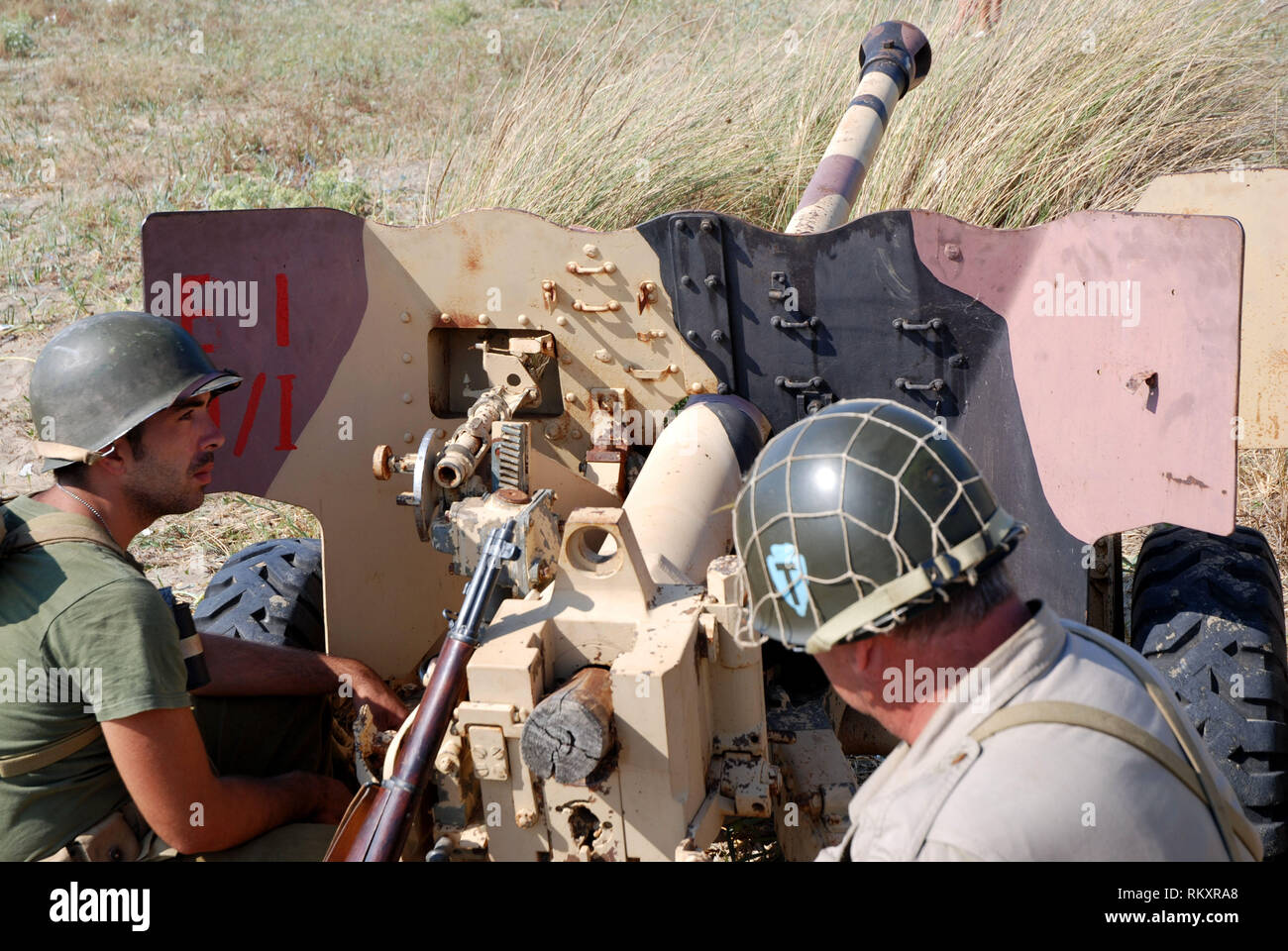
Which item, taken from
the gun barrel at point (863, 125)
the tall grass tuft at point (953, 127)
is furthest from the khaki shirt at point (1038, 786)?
the tall grass tuft at point (953, 127)

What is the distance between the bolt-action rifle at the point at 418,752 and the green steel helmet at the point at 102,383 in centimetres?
80

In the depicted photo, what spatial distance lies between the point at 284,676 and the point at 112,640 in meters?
0.84

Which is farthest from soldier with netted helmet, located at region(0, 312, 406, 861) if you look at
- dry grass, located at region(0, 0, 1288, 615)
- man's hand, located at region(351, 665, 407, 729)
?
dry grass, located at region(0, 0, 1288, 615)

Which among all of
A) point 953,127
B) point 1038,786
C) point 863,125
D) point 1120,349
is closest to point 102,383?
point 1038,786

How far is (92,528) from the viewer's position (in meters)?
2.55

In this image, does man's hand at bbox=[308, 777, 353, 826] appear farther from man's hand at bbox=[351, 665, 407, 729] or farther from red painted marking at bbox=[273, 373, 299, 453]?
red painted marking at bbox=[273, 373, 299, 453]

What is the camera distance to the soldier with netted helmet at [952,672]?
1.47 metres

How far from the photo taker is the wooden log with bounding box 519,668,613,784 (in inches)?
90.2

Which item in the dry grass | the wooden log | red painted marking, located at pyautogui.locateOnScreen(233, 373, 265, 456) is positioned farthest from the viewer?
the dry grass

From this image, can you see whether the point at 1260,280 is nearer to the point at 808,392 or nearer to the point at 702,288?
the point at 808,392

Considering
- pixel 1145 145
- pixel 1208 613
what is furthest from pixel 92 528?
pixel 1145 145

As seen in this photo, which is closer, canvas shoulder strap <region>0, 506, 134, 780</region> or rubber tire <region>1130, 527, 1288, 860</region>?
canvas shoulder strap <region>0, 506, 134, 780</region>

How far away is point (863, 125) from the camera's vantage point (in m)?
4.46

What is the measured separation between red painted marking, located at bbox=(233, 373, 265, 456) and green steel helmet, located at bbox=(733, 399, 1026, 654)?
2.39 m
